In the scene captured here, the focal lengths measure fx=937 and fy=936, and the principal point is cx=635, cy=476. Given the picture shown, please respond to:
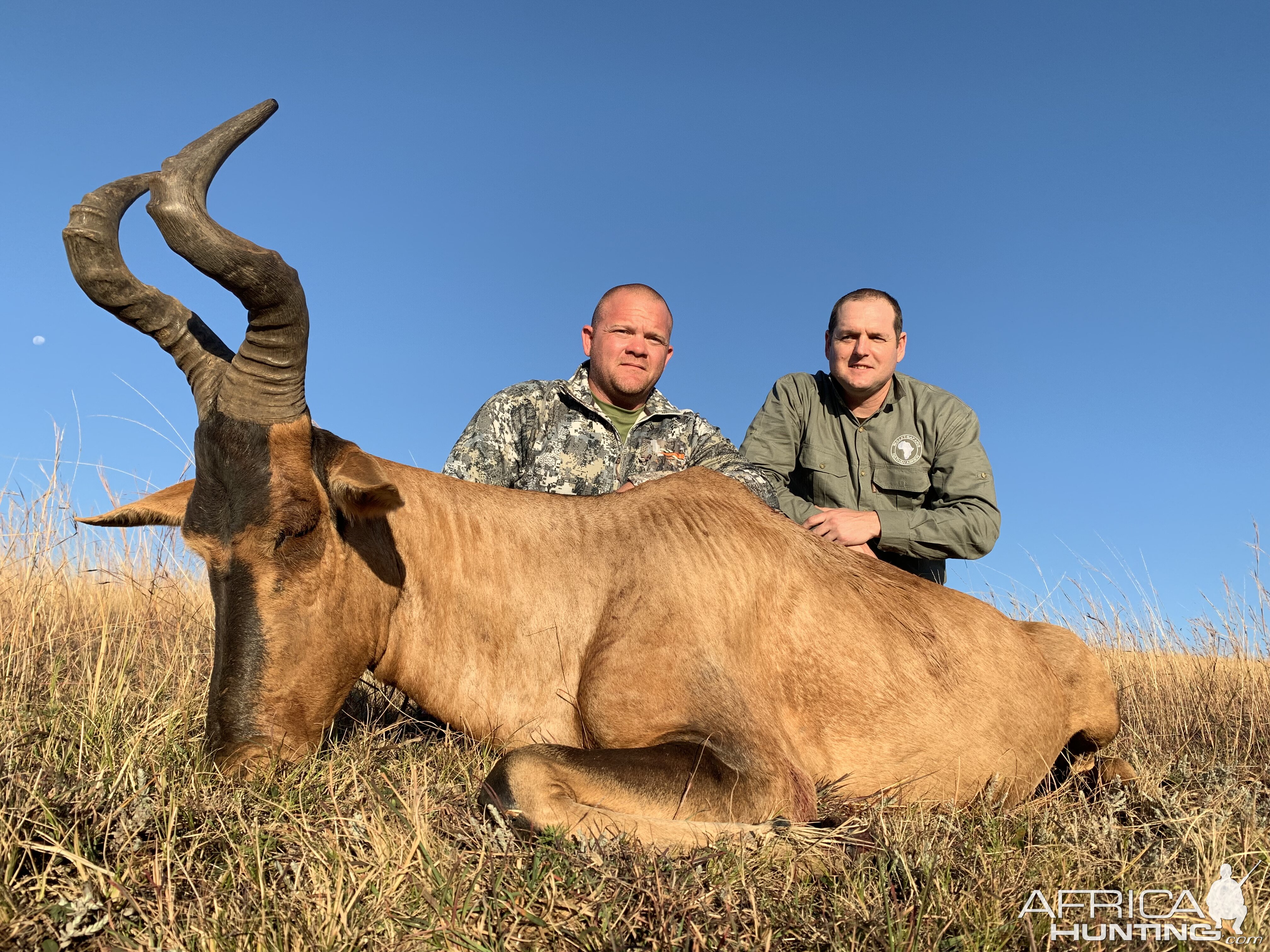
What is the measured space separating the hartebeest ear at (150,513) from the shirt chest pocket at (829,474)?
19.0ft

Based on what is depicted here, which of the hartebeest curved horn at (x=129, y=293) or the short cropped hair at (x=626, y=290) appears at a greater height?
the short cropped hair at (x=626, y=290)

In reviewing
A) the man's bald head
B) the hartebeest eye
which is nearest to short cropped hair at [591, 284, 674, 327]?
the man's bald head

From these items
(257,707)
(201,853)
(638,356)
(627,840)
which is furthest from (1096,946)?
(638,356)

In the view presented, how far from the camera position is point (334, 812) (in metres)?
3.90

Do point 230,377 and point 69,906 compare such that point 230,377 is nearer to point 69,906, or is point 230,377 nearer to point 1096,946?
point 69,906

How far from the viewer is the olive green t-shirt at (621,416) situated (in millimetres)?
8430

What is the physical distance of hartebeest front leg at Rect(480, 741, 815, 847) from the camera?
3.69 m

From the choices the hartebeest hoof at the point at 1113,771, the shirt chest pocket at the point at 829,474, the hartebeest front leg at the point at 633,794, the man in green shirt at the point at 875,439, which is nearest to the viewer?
the hartebeest front leg at the point at 633,794

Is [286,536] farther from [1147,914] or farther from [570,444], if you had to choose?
[570,444]

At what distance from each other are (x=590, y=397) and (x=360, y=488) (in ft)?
13.9

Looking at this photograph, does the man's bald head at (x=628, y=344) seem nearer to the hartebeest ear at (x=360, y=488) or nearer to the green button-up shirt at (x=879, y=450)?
the green button-up shirt at (x=879, y=450)

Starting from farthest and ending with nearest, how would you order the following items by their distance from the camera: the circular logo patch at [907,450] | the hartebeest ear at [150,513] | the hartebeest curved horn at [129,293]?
1. the circular logo patch at [907,450]
2. the hartebeest ear at [150,513]
3. the hartebeest curved horn at [129,293]

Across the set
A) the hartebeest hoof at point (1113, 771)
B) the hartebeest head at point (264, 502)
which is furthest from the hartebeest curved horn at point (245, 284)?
the hartebeest hoof at point (1113, 771)

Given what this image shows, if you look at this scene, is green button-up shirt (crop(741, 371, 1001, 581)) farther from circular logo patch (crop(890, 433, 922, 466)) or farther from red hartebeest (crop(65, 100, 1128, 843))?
red hartebeest (crop(65, 100, 1128, 843))
